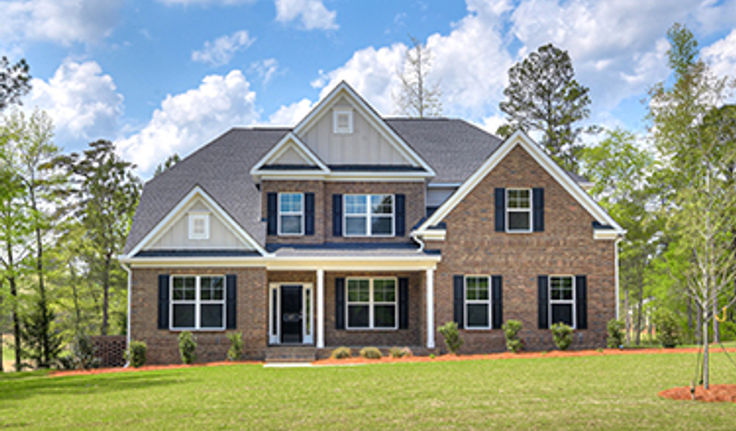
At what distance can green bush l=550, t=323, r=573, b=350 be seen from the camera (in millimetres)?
21094

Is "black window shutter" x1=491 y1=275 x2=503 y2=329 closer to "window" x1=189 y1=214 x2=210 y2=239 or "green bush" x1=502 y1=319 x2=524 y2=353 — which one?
"green bush" x1=502 y1=319 x2=524 y2=353

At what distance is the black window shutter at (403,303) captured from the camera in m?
23.2

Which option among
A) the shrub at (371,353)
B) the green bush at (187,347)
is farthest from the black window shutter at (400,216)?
the green bush at (187,347)

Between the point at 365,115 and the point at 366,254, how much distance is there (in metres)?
4.93

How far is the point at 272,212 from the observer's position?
23.1 metres

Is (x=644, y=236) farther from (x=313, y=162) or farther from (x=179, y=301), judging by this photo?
(x=179, y=301)

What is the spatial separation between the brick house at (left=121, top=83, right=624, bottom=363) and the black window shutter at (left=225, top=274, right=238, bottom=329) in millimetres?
31

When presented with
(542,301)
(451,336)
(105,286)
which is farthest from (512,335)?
(105,286)

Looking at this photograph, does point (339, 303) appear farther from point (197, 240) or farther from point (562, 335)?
point (562, 335)

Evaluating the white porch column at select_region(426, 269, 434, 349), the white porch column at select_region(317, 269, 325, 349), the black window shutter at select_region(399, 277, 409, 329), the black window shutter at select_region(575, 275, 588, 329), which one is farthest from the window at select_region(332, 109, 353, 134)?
the black window shutter at select_region(575, 275, 588, 329)

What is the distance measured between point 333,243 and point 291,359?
441cm

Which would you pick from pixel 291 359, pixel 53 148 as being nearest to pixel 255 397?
pixel 291 359

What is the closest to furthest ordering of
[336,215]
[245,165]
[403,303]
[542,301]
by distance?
[542,301], [403,303], [336,215], [245,165]

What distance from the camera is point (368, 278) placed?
23.5 m
